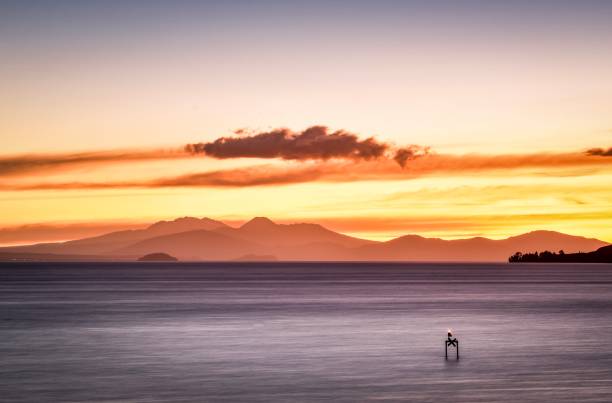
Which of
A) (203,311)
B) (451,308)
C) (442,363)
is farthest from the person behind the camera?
(451,308)

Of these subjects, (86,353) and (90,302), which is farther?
(90,302)

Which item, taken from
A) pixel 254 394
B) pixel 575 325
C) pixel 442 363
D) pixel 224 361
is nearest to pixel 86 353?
pixel 224 361

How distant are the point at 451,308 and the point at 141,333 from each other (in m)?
53.4

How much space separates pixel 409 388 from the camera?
137 feet

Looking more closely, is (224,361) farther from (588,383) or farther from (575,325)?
(575,325)

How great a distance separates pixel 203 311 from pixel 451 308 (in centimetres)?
3663

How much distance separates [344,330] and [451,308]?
40.2 meters

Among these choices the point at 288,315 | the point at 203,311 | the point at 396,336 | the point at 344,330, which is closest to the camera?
the point at 396,336

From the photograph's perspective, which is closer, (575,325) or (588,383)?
(588,383)

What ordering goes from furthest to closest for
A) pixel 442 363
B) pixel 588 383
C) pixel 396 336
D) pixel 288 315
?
pixel 288 315, pixel 396 336, pixel 442 363, pixel 588 383

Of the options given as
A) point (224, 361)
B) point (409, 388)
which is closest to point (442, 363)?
point (409, 388)

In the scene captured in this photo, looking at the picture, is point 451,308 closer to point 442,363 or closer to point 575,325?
point 575,325

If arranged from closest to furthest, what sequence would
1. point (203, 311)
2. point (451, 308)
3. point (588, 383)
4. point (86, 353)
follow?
point (588, 383), point (86, 353), point (203, 311), point (451, 308)

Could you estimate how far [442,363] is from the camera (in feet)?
170
